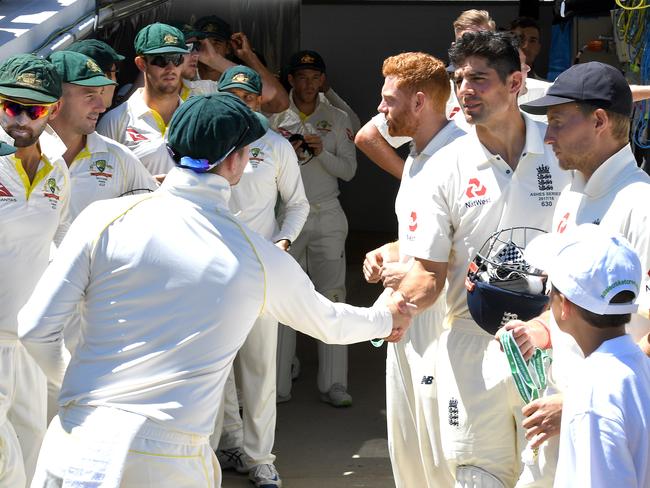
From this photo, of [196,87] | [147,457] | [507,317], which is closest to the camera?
[147,457]

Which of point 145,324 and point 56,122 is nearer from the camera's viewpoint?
point 145,324

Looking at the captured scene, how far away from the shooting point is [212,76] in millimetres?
7270

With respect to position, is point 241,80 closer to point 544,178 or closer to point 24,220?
point 24,220

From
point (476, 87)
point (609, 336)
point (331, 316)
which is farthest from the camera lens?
point (476, 87)

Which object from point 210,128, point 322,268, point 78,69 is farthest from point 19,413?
point 322,268

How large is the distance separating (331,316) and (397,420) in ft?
4.57

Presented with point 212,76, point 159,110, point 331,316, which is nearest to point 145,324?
point 331,316

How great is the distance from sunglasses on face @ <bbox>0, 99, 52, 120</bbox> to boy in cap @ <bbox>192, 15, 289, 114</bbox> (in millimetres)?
2302

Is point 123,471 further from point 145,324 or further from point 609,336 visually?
point 609,336

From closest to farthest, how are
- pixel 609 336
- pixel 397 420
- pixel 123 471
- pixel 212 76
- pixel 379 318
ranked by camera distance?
pixel 609 336
pixel 123 471
pixel 379 318
pixel 397 420
pixel 212 76

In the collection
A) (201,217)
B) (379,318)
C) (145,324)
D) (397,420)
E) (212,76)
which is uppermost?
(201,217)

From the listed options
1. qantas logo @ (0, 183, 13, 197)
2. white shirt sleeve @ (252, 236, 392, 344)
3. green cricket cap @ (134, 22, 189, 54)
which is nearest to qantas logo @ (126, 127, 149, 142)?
green cricket cap @ (134, 22, 189, 54)

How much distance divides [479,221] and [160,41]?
2.53 m

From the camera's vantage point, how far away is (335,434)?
22.8ft
